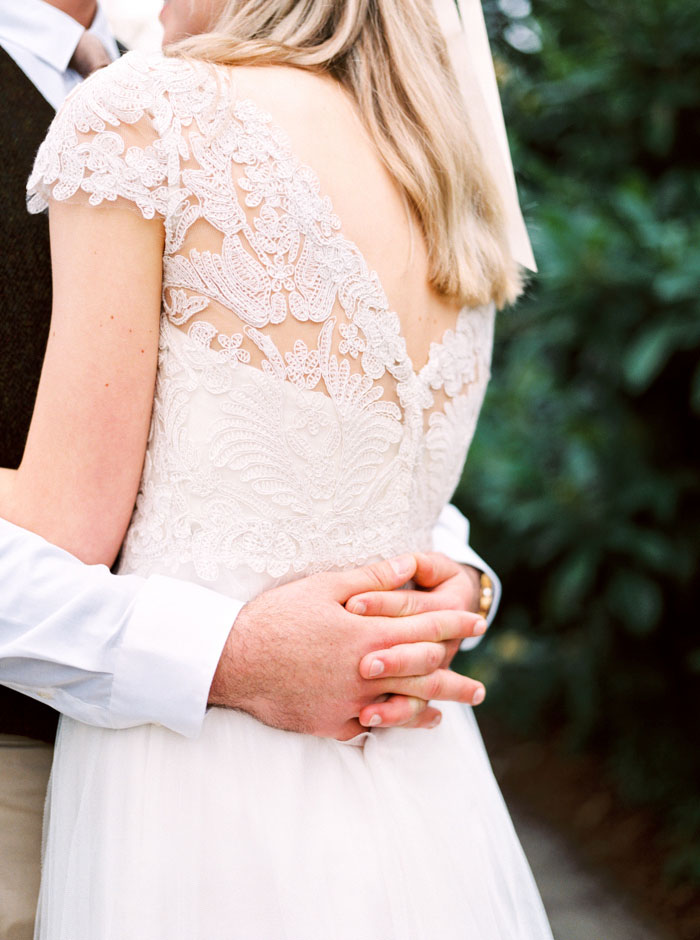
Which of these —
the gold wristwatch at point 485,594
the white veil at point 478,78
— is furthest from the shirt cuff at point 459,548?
the white veil at point 478,78

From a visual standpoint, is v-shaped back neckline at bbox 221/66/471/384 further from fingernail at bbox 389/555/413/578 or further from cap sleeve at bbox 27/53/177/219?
fingernail at bbox 389/555/413/578

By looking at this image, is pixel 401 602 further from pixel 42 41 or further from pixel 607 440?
pixel 607 440

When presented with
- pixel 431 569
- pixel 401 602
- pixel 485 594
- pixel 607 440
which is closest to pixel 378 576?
pixel 401 602

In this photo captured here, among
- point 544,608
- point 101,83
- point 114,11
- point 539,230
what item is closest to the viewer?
point 101,83

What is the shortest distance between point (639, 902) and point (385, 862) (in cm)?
261

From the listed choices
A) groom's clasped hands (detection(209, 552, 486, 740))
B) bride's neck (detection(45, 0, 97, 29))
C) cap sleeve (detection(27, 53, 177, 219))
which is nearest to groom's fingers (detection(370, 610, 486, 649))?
groom's clasped hands (detection(209, 552, 486, 740))

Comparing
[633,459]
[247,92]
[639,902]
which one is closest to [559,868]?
[639,902]

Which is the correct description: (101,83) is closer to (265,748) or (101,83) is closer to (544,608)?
(265,748)

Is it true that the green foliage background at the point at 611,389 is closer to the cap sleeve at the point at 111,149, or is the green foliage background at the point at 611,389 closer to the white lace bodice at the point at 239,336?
the white lace bodice at the point at 239,336

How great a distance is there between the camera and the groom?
1114 mm

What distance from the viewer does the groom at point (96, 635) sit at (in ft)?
3.66

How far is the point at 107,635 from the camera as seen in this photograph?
1.12 meters

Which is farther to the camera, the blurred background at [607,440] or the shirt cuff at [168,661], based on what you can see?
the blurred background at [607,440]

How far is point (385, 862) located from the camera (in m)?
1.17
